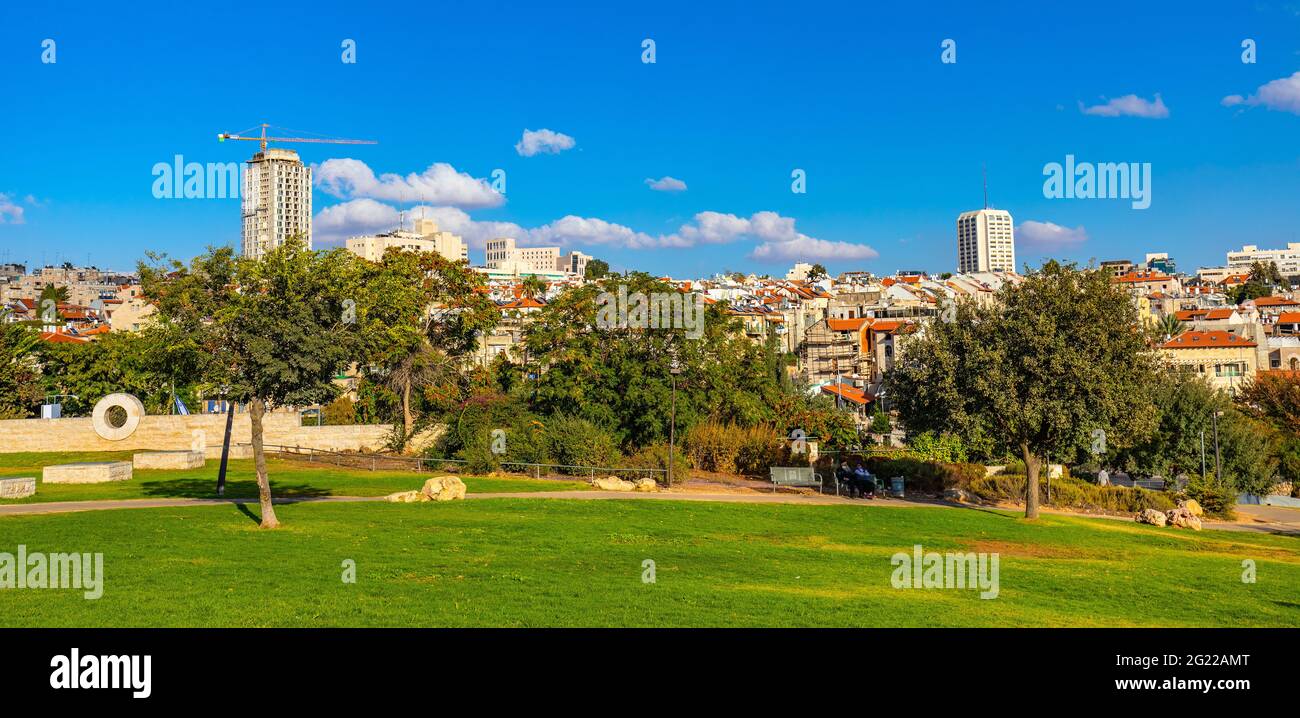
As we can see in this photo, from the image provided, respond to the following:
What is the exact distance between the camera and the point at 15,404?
48.6 m

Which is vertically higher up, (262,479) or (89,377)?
(89,377)

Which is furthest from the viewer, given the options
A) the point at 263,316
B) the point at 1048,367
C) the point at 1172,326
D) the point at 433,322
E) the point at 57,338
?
the point at 1172,326

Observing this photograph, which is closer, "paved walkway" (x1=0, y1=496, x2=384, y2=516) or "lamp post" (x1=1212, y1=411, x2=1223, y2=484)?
"paved walkway" (x1=0, y1=496, x2=384, y2=516)

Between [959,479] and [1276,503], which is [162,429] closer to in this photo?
[959,479]

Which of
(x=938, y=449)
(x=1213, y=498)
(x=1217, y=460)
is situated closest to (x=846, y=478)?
(x=938, y=449)

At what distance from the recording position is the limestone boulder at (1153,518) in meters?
31.2

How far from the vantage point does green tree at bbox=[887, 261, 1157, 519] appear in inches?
1147

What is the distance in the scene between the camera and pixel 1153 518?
103 feet

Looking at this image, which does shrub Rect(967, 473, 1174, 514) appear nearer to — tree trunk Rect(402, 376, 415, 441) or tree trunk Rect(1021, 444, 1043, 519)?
tree trunk Rect(1021, 444, 1043, 519)

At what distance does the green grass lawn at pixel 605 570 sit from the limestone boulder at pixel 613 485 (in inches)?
235

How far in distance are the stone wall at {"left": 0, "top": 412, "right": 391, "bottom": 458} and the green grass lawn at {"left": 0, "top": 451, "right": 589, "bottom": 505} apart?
4.83 ft

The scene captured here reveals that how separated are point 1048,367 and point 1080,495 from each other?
11.7 m

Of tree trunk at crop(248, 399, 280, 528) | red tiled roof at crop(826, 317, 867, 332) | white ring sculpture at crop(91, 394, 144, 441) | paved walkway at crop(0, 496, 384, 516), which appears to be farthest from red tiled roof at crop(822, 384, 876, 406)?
tree trunk at crop(248, 399, 280, 528)

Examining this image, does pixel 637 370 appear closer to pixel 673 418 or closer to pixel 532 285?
pixel 673 418
